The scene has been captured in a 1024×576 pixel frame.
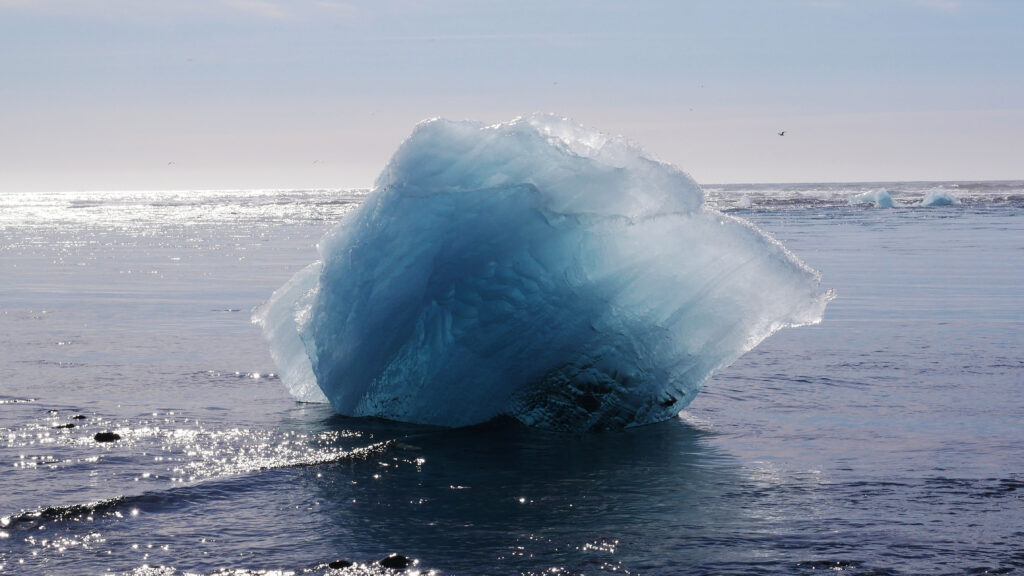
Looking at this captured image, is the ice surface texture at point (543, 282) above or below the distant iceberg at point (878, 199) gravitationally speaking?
below

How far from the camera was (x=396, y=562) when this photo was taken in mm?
4734

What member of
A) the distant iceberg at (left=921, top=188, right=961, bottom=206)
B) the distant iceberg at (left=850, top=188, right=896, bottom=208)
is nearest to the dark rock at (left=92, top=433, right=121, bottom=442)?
the distant iceberg at (left=850, top=188, right=896, bottom=208)

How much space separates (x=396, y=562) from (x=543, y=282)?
328 centimetres

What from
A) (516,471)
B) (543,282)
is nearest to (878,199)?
(543,282)

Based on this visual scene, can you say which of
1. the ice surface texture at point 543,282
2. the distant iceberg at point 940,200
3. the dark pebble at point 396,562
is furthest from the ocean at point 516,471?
the distant iceberg at point 940,200

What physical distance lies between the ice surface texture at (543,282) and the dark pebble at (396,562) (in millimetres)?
3155

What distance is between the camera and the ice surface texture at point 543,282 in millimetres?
7605

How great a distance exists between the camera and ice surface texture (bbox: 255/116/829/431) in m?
7.61

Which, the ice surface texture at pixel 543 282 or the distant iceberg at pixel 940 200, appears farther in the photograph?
the distant iceberg at pixel 940 200

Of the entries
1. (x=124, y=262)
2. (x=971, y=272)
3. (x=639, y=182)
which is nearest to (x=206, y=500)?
(x=639, y=182)

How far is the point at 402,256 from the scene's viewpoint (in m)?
7.75

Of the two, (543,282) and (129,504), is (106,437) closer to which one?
(129,504)

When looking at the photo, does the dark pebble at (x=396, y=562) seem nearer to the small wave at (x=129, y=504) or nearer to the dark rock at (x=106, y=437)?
the small wave at (x=129, y=504)

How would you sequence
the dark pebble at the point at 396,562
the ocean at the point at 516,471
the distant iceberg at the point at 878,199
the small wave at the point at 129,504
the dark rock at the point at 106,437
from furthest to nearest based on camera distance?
1. the distant iceberg at the point at 878,199
2. the dark rock at the point at 106,437
3. the small wave at the point at 129,504
4. the ocean at the point at 516,471
5. the dark pebble at the point at 396,562
